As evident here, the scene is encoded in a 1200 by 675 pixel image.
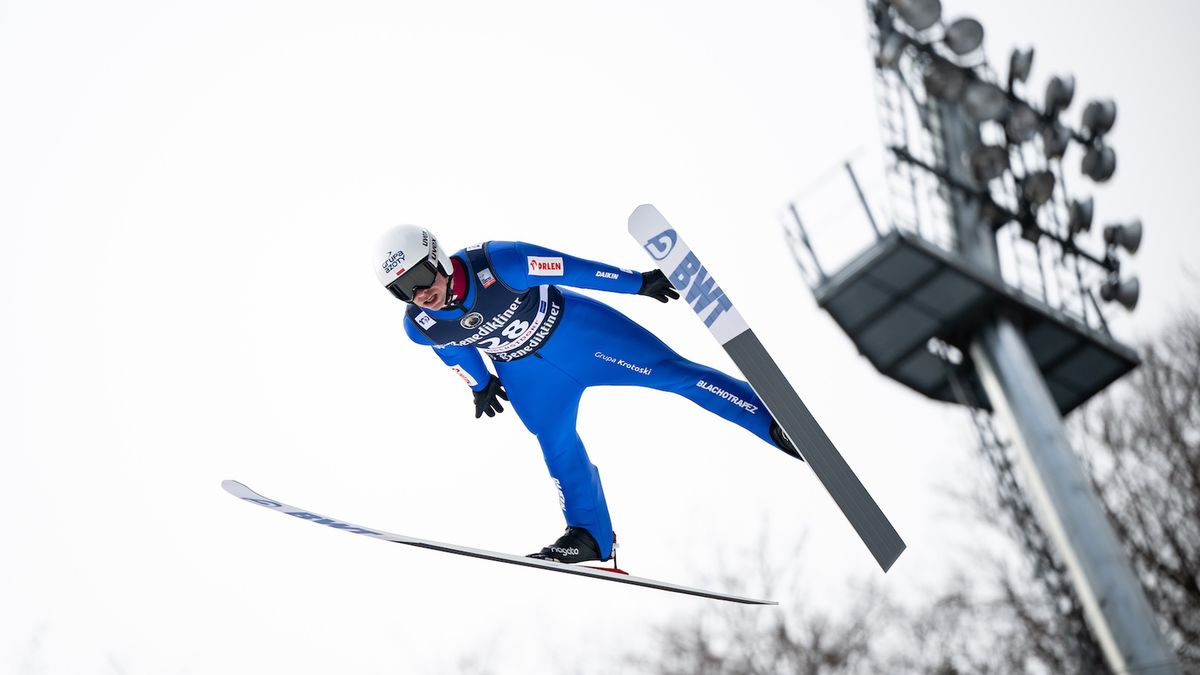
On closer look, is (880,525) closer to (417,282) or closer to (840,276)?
(417,282)

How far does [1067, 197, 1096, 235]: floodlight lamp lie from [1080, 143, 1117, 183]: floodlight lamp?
0.48 m

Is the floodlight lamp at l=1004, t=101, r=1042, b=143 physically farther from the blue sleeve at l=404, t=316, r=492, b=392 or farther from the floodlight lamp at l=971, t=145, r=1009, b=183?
the blue sleeve at l=404, t=316, r=492, b=392

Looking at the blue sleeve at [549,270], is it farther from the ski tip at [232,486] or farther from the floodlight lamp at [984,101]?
the floodlight lamp at [984,101]

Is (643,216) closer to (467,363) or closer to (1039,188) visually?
(467,363)

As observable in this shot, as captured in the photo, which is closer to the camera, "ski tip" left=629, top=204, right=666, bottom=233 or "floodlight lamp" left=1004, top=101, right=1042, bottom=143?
"ski tip" left=629, top=204, right=666, bottom=233

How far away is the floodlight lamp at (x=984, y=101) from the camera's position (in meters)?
10.7

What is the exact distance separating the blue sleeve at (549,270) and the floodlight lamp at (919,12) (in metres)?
7.73

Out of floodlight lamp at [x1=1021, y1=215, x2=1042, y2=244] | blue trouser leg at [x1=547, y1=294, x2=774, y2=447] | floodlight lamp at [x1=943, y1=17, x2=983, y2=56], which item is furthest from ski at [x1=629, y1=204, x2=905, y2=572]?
floodlight lamp at [x1=943, y1=17, x2=983, y2=56]

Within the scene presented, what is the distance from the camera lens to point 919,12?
10.4 m

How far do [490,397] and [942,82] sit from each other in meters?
8.17

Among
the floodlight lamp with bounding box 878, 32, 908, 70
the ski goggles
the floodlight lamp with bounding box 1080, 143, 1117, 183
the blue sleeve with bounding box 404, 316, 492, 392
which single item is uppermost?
Result: the floodlight lamp with bounding box 878, 32, 908, 70

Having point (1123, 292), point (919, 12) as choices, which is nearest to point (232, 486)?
point (919, 12)

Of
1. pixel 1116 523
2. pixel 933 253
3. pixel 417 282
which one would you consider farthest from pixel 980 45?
pixel 417 282

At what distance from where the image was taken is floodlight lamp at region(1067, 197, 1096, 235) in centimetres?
1046
